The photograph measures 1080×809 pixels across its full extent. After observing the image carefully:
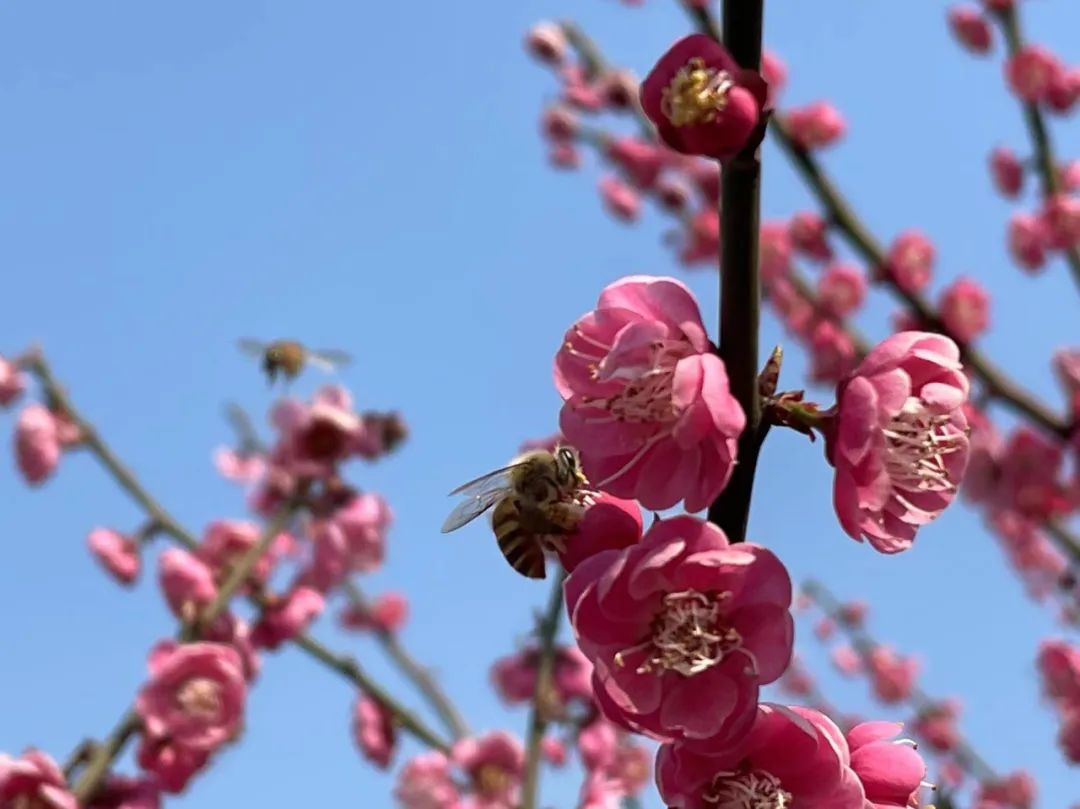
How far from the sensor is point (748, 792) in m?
1.12

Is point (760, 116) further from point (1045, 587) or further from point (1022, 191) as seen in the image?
point (1045, 587)

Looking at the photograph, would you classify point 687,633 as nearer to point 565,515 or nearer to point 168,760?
point 565,515

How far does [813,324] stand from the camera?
683cm

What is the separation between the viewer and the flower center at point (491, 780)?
497 cm

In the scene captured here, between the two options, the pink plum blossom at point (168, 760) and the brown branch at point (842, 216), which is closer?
the pink plum blossom at point (168, 760)

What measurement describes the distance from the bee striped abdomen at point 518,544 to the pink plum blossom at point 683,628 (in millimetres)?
129

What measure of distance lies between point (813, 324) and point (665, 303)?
5.82 m

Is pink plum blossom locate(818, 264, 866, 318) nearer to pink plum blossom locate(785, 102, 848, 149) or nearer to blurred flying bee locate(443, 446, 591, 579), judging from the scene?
pink plum blossom locate(785, 102, 848, 149)

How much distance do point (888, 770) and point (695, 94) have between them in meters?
0.72

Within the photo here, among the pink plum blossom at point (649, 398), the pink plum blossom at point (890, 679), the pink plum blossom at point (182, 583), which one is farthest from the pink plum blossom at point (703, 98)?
the pink plum blossom at point (890, 679)

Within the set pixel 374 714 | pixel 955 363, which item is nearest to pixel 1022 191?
pixel 374 714

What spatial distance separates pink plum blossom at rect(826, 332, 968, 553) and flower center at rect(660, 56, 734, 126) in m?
0.33

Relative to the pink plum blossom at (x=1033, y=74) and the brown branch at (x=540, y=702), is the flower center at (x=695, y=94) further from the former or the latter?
the pink plum blossom at (x=1033, y=74)

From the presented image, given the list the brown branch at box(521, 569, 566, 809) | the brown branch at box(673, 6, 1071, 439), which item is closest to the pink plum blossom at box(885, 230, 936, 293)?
the brown branch at box(673, 6, 1071, 439)
